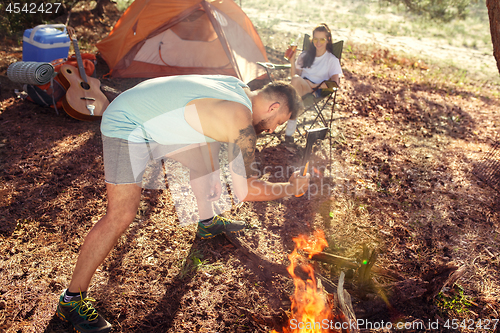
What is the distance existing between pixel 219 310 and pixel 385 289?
1.42 metres

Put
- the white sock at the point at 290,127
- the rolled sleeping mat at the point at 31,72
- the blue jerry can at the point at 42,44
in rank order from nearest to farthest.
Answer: the rolled sleeping mat at the point at 31,72 < the white sock at the point at 290,127 < the blue jerry can at the point at 42,44

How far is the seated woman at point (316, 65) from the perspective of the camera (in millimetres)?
5039

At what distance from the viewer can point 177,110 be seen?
184 cm

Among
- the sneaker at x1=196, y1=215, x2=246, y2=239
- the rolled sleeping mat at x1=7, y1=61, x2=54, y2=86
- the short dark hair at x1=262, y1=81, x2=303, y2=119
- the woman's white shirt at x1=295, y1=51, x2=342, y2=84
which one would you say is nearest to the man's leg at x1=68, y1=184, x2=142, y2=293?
the sneaker at x1=196, y1=215, x2=246, y2=239

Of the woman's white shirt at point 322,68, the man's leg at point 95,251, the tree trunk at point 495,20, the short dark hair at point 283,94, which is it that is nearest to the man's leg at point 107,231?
the man's leg at point 95,251

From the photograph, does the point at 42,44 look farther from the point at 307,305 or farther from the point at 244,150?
the point at 307,305

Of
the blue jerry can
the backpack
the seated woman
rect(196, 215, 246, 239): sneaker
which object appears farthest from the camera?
the blue jerry can

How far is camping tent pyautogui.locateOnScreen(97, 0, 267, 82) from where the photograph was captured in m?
5.87

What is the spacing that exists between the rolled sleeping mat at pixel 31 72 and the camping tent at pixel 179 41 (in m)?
2.02

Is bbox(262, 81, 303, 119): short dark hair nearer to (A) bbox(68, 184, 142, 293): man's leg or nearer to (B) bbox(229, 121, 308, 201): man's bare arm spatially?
(B) bbox(229, 121, 308, 201): man's bare arm

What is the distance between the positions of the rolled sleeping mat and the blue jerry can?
113 centimetres

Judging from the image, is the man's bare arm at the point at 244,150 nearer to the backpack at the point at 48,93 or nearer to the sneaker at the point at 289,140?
the sneaker at the point at 289,140

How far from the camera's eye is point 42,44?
17.0 feet

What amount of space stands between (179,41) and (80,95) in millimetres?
2721
